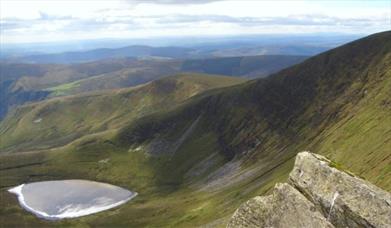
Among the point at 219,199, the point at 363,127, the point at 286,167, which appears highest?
the point at 363,127

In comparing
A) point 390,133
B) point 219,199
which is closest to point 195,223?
point 219,199

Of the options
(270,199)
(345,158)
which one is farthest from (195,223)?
(270,199)

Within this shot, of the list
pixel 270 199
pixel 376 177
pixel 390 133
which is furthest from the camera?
pixel 390 133

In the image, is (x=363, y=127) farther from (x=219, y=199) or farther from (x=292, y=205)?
(x=292, y=205)

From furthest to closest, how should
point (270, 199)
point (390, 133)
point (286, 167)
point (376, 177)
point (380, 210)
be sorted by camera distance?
point (286, 167), point (390, 133), point (376, 177), point (270, 199), point (380, 210)

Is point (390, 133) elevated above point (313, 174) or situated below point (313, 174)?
below

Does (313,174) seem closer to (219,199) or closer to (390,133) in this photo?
(390,133)

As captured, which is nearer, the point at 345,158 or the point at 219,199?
the point at 345,158
